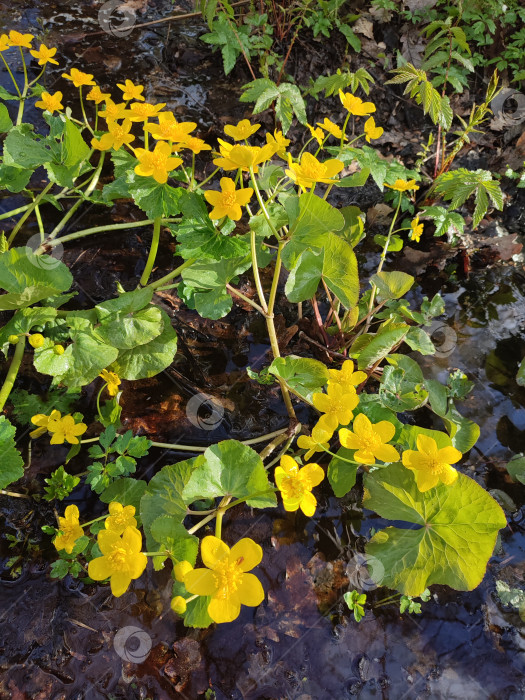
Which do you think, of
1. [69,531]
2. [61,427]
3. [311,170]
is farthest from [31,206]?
[69,531]

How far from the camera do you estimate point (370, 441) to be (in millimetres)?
1409

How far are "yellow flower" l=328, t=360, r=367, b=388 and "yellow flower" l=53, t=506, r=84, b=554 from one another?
98cm

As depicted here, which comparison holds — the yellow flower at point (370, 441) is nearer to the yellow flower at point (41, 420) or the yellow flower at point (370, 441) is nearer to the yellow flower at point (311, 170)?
the yellow flower at point (311, 170)

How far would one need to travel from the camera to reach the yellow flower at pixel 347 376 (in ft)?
5.32

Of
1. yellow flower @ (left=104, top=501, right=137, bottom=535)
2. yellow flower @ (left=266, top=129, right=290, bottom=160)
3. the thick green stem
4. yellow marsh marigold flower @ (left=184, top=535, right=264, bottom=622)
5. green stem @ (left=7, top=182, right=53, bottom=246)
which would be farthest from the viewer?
green stem @ (left=7, top=182, right=53, bottom=246)

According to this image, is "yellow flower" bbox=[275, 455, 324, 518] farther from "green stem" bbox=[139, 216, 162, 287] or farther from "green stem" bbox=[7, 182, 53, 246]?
"green stem" bbox=[7, 182, 53, 246]

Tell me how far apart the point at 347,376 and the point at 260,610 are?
90cm

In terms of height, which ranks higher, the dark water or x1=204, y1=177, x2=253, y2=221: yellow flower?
x1=204, y1=177, x2=253, y2=221: yellow flower

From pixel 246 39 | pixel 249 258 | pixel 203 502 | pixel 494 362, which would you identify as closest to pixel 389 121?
pixel 246 39

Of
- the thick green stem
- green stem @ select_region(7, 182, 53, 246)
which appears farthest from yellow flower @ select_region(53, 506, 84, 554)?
green stem @ select_region(7, 182, 53, 246)

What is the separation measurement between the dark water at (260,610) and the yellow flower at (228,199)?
0.89 meters

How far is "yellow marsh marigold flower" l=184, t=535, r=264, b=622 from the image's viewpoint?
1.09m

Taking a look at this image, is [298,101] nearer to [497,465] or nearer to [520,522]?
[497,465]

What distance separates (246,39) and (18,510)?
10.8 ft
